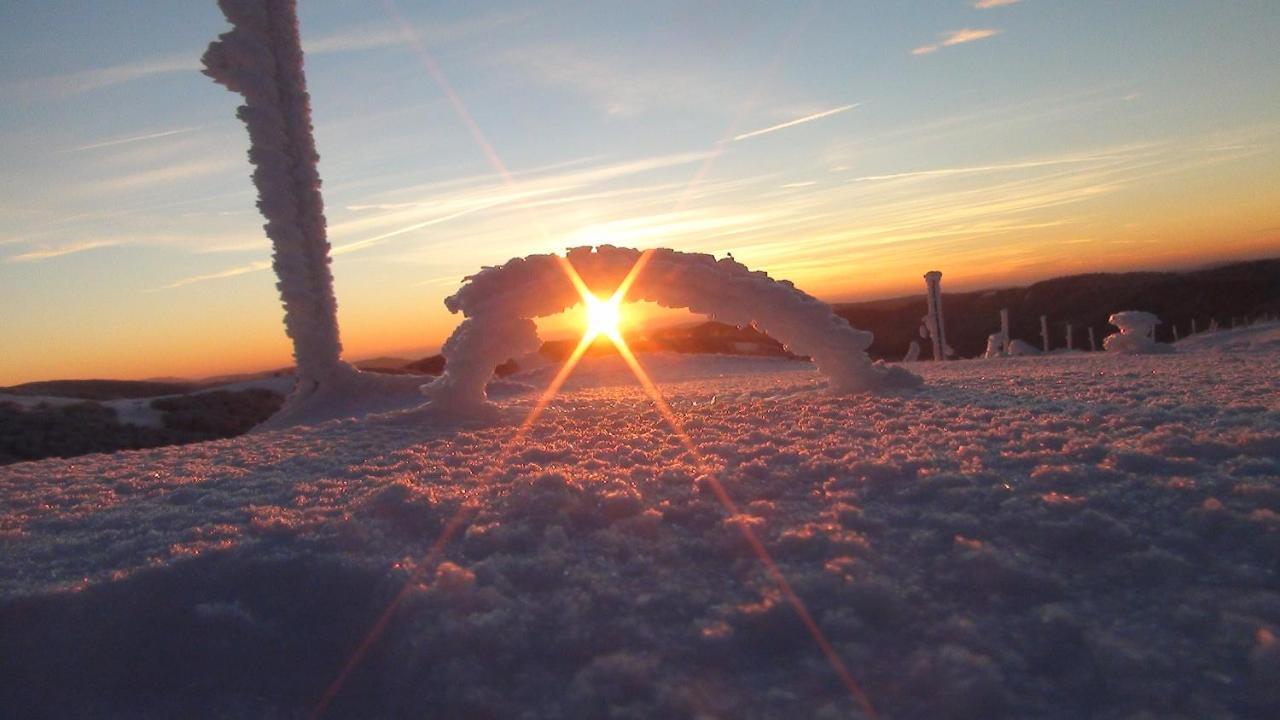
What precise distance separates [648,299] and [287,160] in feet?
24.5

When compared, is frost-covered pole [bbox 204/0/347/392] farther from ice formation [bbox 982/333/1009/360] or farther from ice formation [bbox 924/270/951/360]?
ice formation [bbox 982/333/1009/360]

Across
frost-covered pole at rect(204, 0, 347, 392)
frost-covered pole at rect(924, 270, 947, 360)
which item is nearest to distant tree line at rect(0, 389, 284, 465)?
frost-covered pole at rect(204, 0, 347, 392)

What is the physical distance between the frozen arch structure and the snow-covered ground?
234cm

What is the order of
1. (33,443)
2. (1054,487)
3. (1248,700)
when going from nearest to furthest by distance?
1. (1248,700)
2. (1054,487)
3. (33,443)

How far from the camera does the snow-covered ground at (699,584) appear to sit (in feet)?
8.57

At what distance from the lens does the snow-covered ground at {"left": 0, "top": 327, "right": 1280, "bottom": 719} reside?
8.57 ft

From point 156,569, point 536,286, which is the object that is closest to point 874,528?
point 156,569

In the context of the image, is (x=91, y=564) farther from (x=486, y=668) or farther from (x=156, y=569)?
(x=486, y=668)

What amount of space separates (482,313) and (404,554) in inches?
164

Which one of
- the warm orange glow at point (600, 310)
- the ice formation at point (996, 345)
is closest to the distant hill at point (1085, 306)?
the ice formation at point (996, 345)

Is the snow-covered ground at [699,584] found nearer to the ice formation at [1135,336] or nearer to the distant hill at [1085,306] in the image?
the ice formation at [1135,336]

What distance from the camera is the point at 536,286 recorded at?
7.46 metres

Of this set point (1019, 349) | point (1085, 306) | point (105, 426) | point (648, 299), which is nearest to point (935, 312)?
point (1019, 349)

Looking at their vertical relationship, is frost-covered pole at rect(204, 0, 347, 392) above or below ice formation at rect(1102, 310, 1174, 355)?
above
